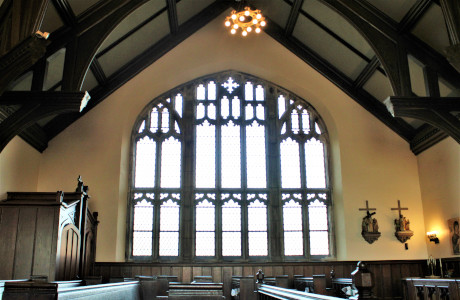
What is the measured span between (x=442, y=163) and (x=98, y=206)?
8.75m

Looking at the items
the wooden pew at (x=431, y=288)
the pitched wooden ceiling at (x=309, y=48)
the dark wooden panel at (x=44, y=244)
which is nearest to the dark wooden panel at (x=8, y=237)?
the dark wooden panel at (x=44, y=244)

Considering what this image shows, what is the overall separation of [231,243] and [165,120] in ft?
12.9

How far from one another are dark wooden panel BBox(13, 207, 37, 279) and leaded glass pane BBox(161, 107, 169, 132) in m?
5.10

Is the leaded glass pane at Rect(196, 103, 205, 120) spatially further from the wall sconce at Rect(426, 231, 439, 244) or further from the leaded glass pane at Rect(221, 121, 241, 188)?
the wall sconce at Rect(426, 231, 439, 244)

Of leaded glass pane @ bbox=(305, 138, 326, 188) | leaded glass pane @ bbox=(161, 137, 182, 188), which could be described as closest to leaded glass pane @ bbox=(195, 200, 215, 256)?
leaded glass pane @ bbox=(161, 137, 182, 188)

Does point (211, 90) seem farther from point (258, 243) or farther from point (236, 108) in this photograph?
point (258, 243)

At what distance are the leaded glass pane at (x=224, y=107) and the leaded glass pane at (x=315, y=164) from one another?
2462 millimetres

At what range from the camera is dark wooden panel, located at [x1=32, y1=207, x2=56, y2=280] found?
914cm

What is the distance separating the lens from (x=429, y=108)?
32.1 ft

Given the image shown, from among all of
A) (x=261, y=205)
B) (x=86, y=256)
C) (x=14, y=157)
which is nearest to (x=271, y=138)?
(x=261, y=205)

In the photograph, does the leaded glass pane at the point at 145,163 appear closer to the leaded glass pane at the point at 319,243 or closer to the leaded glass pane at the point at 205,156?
the leaded glass pane at the point at 205,156

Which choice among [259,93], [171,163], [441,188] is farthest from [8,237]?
[441,188]

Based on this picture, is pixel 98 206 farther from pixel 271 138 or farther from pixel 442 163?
pixel 442 163

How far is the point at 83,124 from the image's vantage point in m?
13.1
